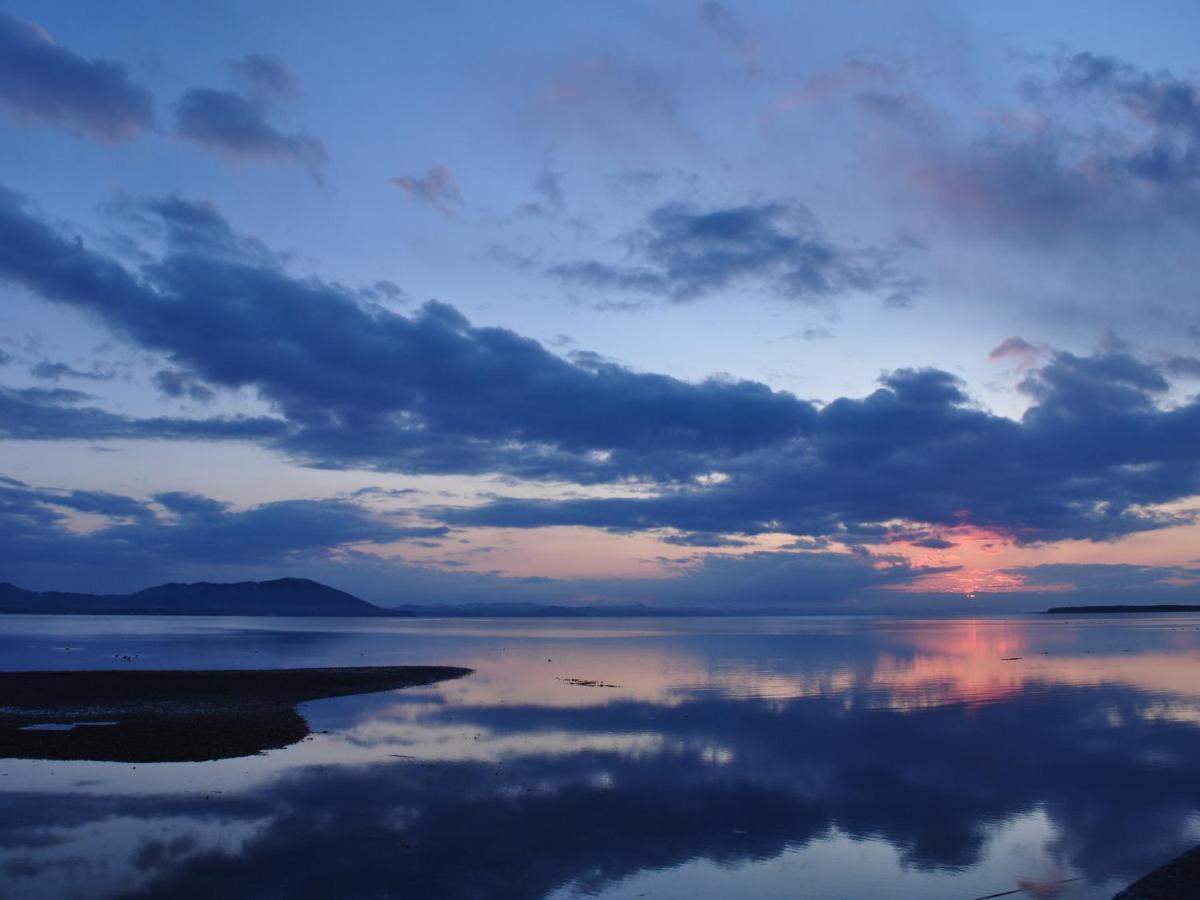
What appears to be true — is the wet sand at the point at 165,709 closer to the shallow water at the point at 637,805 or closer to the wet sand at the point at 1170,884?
the shallow water at the point at 637,805

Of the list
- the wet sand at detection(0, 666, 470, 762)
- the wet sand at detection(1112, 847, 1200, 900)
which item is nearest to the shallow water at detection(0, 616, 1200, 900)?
the wet sand at detection(1112, 847, 1200, 900)

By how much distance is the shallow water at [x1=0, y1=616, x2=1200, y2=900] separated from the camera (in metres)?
18.7

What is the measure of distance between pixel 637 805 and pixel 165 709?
28.6m

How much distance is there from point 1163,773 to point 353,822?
26587 millimetres

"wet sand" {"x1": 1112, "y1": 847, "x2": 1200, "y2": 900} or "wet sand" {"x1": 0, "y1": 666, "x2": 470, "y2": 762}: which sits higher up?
"wet sand" {"x1": 0, "y1": 666, "x2": 470, "y2": 762}

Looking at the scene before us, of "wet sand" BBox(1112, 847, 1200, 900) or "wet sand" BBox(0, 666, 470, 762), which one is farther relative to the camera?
"wet sand" BBox(0, 666, 470, 762)

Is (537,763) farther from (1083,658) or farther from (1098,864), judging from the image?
(1083,658)

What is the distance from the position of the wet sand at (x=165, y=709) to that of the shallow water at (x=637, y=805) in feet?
6.49

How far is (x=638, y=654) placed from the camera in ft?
335

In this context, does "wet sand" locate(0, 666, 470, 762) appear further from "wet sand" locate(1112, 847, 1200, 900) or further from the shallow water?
"wet sand" locate(1112, 847, 1200, 900)

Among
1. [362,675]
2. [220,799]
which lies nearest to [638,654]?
[362,675]

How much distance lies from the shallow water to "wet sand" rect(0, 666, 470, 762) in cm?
198

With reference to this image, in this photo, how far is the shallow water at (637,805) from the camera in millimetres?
18734

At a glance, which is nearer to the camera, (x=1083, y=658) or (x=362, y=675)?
(x=362, y=675)
